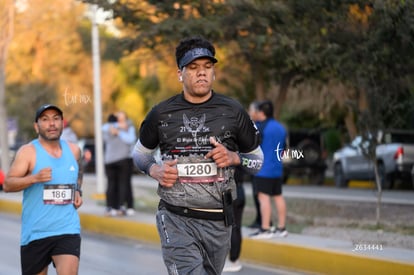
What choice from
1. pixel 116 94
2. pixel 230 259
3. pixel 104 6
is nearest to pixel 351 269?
pixel 230 259

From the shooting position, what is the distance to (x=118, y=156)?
14.6 m

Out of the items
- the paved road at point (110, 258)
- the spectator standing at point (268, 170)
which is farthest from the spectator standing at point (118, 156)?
the spectator standing at point (268, 170)

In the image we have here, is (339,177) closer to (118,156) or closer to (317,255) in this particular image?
(118,156)

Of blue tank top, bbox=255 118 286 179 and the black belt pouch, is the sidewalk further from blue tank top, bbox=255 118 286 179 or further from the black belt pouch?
the black belt pouch

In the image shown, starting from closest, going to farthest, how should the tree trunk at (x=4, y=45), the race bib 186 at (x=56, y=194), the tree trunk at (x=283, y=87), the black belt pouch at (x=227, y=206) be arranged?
the black belt pouch at (x=227, y=206) < the race bib 186 at (x=56, y=194) < the tree trunk at (x=283, y=87) < the tree trunk at (x=4, y=45)

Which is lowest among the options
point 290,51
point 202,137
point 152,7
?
point 202,137

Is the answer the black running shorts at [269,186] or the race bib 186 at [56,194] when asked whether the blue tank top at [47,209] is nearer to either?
the race bib 186 at [56,194]

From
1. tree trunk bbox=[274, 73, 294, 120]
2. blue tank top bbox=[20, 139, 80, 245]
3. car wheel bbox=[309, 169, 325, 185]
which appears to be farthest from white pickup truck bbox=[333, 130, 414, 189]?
blue tank top bbox=[20, 139, 80, 245]

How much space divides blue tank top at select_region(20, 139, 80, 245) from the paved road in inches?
Answer: 141

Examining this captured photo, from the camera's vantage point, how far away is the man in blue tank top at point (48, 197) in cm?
630

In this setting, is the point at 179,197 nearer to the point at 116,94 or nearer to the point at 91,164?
the point at 91,164

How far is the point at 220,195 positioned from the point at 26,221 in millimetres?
1970

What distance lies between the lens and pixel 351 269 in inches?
361

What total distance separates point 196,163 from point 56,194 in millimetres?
1800
